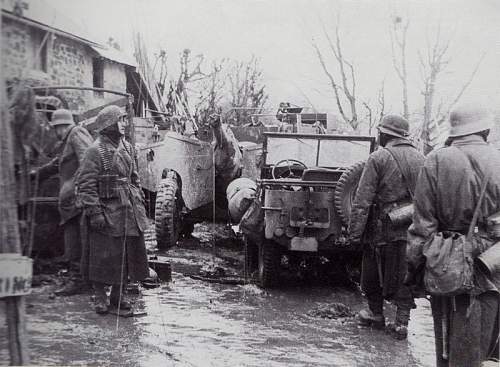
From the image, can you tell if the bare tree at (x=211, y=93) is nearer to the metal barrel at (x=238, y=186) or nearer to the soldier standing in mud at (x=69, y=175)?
the metal barrel at (x=238, y=186)

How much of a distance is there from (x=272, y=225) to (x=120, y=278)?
1624mm

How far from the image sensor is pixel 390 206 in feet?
15.0

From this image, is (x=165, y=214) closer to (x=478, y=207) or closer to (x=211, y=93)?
(x=211, y=93)

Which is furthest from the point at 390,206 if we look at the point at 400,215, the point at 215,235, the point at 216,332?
the point at 215,235

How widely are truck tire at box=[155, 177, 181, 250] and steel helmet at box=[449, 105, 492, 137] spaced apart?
4702 mm

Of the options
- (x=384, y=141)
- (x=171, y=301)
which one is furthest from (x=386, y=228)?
(x=171, y=301)

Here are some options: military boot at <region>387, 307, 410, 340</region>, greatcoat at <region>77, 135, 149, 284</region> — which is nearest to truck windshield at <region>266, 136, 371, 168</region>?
military boot at <region>387, 307, 410, 340</region>

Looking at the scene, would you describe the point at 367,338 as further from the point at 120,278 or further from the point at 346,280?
the point at 346,280

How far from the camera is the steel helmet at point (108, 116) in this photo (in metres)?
3.58

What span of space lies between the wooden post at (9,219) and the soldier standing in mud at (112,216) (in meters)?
1.37

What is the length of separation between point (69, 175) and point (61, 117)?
0.47 m

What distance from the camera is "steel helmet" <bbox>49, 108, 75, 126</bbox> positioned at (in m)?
2.95

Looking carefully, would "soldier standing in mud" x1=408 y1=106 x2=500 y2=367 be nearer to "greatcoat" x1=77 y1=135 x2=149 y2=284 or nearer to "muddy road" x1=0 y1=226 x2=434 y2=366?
"muddy road" x1=0 y1=226 x2=434 y2=366

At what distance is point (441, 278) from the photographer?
283 cm
